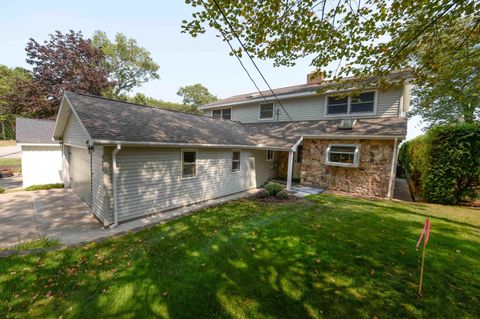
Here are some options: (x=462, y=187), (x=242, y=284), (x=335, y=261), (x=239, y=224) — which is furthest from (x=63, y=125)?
(x=462, y=187)

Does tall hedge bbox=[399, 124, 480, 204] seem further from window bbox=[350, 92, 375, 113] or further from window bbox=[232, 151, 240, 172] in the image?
window bbox=[232, 151, 240, 172]

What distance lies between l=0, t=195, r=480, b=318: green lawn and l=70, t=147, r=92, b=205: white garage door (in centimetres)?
382

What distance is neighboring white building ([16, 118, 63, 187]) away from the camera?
34.5 feet

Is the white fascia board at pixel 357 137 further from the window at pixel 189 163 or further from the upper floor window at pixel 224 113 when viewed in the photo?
the upper floor window at pixel 224 113

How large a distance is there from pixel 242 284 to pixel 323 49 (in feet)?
20.3

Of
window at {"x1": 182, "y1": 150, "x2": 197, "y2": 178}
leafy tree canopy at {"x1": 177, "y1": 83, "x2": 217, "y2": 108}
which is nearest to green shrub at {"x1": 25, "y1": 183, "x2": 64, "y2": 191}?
window at {"x1": 182, "y1": 150, "x2": 197, "y2": 178}

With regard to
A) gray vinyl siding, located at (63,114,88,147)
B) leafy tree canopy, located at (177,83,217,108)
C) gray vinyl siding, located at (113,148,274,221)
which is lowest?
gray vinyl siding, located at (113,148,274,221)

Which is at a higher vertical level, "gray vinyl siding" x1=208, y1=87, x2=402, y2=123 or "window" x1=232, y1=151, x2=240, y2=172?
"gray vinyl siding" x1=208, y1=87, x2=402, y2=123

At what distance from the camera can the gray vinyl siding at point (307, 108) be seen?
415 inches

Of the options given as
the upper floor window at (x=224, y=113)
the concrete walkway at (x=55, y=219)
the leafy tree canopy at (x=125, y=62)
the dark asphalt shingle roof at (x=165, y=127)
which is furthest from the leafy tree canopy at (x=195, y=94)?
the concrete walkway at (x=55, y=219)

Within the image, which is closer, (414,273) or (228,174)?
(414,273)

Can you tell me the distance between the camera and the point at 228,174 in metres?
9.55

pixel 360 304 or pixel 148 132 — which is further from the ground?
pixel 148 132

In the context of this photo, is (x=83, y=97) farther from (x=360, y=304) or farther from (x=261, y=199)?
(x=360, y=304)
